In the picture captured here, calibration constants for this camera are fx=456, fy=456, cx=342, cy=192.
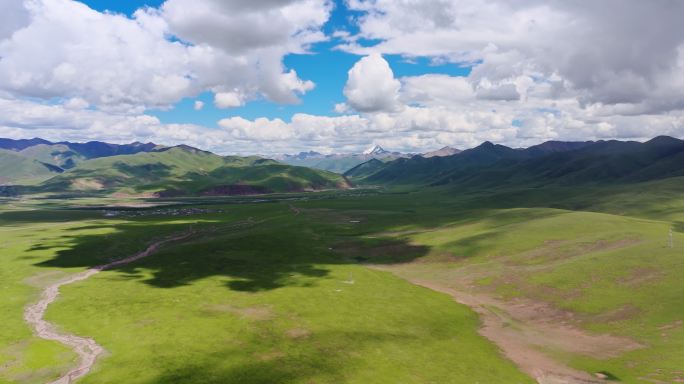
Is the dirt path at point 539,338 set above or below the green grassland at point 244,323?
below

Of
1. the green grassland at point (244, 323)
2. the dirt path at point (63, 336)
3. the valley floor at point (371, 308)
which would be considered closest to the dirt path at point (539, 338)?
the valley floor at point (371, 308)

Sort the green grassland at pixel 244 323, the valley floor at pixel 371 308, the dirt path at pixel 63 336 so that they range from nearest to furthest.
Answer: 1. the dirt path at pixel 63 336
2. the green grassland at pixel 244 323
3. the valley floor at pixel 371 308

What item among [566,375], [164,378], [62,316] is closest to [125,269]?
[62,316]

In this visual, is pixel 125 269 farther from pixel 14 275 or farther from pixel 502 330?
pixel 502 330

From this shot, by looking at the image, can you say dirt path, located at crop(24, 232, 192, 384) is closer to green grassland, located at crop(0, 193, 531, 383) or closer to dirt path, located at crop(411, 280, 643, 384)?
green grassland, located at crop(0, 193, 531, 383)

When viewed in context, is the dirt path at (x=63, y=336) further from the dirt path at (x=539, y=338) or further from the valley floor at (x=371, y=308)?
the dirt path at (x=539, y=338)

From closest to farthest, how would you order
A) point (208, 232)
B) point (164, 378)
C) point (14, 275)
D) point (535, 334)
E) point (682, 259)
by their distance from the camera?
point (164, 378), point (535, 334), point (682, 259), point (14, 275), point (208, 232)

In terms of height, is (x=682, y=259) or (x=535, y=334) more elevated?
(x=682, y=259)

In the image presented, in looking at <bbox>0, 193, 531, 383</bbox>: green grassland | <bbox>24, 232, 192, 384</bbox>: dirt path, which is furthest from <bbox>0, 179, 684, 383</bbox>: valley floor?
<bbox>24, 232, 192, 384</bbox>: dirt path
